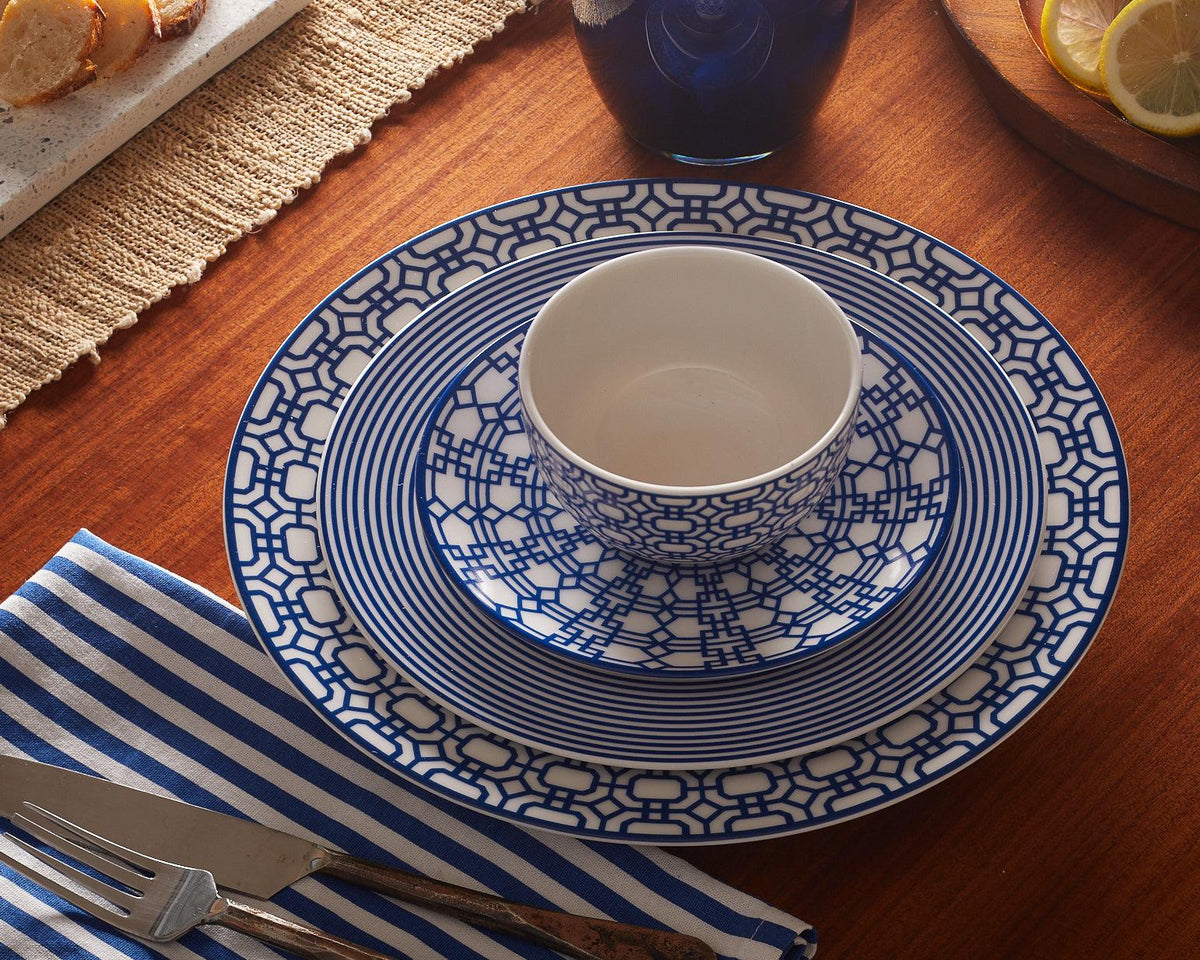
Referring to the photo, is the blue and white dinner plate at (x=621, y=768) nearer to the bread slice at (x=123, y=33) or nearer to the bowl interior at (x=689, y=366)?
the bowl interior at (x=689, y=366)

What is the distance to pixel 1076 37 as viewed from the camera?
0.84m

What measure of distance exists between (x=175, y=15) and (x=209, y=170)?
0.13 m

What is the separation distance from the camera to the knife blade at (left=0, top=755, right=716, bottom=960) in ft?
1.73

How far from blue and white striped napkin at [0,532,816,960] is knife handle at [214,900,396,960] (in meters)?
0.01

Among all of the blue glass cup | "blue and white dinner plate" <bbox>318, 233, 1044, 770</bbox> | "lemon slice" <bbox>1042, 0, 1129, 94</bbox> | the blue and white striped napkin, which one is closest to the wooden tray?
"lemon slice" <bbox>1042, 0, 1129, 94</bbox>

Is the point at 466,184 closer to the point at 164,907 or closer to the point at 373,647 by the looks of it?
the point at 373,647

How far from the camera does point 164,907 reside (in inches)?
20.9

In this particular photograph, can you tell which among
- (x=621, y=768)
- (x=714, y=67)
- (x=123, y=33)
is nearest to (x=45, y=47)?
(x=123, y=33)

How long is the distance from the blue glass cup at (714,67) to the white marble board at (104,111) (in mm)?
333

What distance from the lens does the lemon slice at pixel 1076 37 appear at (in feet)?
2.75

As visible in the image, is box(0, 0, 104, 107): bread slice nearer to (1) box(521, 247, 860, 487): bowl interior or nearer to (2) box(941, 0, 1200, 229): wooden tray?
(1) box(521, 247, 860, 487): bowl interior

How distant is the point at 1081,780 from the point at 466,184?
0.59 m

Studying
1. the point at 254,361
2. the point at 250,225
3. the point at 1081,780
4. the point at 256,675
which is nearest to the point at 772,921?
the point at 1081,780

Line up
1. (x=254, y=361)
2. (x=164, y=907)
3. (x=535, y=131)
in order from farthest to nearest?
(x=535, y=131) < (x=254, y=361) < (x=164, y=907)
